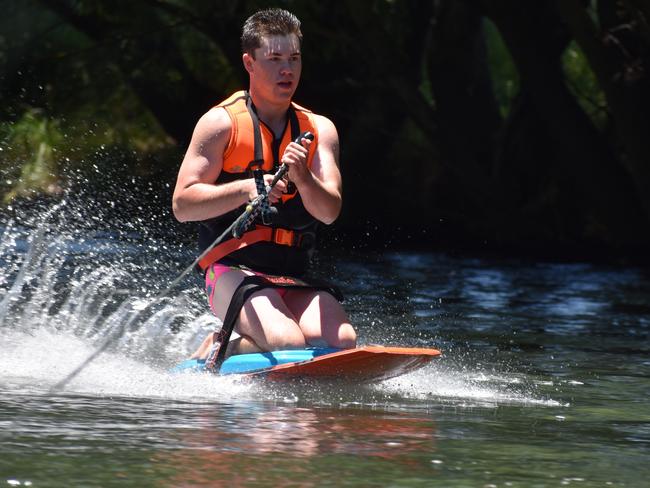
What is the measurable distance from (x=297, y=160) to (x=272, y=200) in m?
0.22

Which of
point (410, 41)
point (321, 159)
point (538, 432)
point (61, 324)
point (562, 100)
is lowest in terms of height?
point (538, 432)

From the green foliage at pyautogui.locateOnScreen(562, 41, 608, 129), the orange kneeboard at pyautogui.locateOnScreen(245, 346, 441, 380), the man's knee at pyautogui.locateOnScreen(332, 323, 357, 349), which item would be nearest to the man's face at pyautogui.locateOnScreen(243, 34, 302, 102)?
the man's knee at pyautogui.locateOnScreen(332, 323, 357, 349)

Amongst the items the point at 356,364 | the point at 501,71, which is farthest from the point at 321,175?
the point at 501,71

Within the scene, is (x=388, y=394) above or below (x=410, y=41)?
below

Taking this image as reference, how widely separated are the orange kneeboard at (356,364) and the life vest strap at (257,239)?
0.64 m

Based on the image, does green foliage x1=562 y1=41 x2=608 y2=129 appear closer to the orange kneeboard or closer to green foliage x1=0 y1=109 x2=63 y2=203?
green foliage x1=0 y1=109 x2=63 y2=203

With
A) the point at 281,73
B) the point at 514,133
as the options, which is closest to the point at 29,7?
the point at 514,133

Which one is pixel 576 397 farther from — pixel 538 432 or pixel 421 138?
pixel 421 138

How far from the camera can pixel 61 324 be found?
25.0 ft

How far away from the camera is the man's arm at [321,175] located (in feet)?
19.1

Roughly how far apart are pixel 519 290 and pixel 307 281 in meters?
6.14

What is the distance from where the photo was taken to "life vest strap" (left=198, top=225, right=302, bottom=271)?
631 centimetres

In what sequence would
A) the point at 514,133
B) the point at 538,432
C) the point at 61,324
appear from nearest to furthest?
the point at 538,432 < the point at 61,324 < the point at 514,133

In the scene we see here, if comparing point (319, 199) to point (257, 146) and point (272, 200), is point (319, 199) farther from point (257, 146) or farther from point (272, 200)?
point (257, 146)
